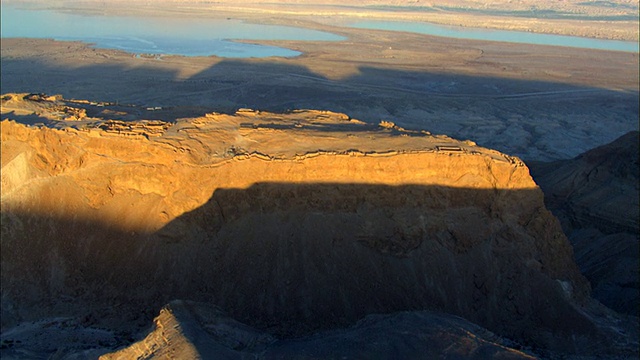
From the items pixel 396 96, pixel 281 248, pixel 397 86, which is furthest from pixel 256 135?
pixel 397 86

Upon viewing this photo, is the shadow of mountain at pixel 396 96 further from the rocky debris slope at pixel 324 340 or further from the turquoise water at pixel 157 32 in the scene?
the rocky debris slope at pixel 324 340

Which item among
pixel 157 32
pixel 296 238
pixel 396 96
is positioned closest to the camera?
pixel 296 238

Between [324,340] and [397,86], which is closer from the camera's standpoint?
[324,340]

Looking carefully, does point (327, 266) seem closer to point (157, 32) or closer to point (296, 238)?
point (296, 238)

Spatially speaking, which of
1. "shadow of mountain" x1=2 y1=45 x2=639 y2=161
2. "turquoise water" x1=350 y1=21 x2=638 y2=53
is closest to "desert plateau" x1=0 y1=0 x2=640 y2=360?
"shadow of mountain" x1=2 y1=45 x2=639 y2=161

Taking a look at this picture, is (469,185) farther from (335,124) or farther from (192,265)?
(192,265)

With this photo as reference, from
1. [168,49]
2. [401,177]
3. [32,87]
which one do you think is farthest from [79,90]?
[401,177]
